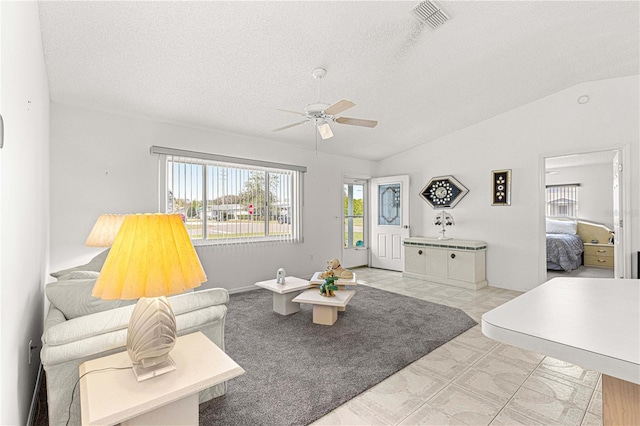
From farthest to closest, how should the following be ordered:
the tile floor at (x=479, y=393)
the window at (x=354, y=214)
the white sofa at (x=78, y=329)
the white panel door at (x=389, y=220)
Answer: the window at (x=354, y=214), the white panel door at (x=389, y=220), the tile floor at (x=479, y=393), the white sofa at (x=78, y=329)

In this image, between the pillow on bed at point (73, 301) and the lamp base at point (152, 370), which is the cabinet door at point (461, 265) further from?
the pillow on bed at point (73, 301)

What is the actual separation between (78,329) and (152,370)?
48 centimetres

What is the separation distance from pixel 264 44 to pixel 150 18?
2.73 ft

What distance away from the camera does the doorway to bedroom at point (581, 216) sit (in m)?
5.66

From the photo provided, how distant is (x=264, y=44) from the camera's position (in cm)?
251

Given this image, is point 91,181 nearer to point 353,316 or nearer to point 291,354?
point 291,354

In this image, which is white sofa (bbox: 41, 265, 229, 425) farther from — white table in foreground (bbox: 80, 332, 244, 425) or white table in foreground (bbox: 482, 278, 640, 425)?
white table in foreground (bbox: 482, 278, 640, 425)

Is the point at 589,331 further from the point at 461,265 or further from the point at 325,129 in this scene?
the point at 461,265

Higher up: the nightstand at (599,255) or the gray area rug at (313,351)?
the nightstand at (599,255)

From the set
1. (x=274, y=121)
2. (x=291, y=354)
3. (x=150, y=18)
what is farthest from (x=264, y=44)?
(x=291, y=354)

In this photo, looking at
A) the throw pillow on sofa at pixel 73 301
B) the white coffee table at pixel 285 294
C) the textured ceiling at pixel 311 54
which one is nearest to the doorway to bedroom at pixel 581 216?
the textured ceiling at pixel 311 54

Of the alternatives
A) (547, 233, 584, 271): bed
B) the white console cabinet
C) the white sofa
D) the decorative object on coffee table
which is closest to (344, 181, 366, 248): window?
the white console cabinet

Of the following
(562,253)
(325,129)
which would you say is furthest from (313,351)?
(562,253)

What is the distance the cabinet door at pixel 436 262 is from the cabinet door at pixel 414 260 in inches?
3.8
